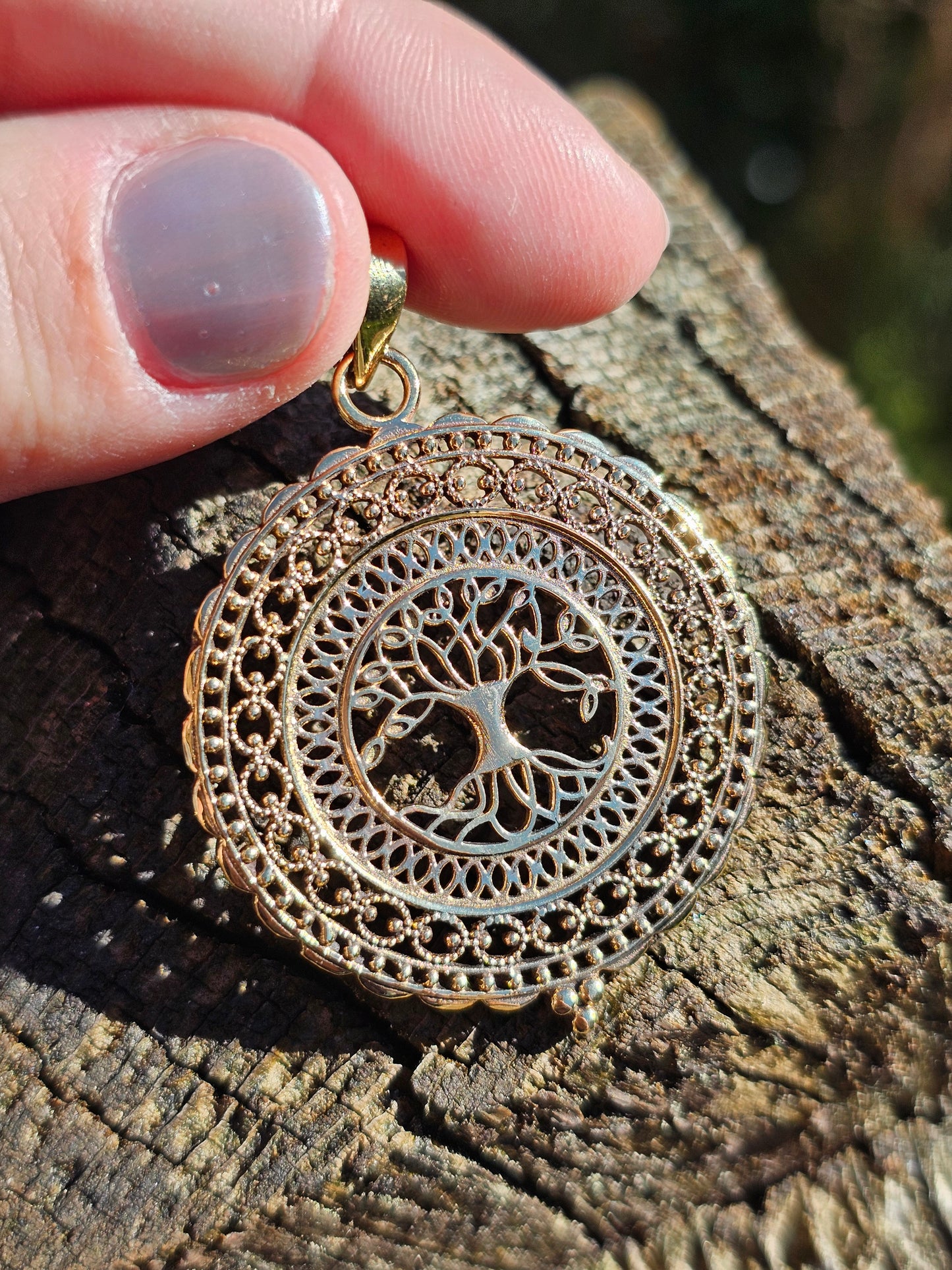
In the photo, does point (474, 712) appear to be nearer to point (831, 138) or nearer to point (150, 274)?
point (150, 274)

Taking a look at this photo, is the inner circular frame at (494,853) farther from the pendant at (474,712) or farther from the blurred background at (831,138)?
the blurred background at (831,138)

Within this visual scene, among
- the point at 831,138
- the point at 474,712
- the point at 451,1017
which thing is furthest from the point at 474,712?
the point at 831,138

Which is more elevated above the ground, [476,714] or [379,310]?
[379,310]

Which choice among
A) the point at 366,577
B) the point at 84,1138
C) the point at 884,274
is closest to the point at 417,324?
the point at 366,577

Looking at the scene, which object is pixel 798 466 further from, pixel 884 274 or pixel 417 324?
pixel 884 274

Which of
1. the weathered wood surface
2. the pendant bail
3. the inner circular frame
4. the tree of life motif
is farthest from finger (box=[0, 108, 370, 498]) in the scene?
the tree of life motif

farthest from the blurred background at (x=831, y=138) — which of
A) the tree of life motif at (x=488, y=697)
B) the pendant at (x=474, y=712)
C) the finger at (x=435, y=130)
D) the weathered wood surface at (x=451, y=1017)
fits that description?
the tree of life motif at (x=488, y=697)

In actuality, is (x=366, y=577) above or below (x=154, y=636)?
above
